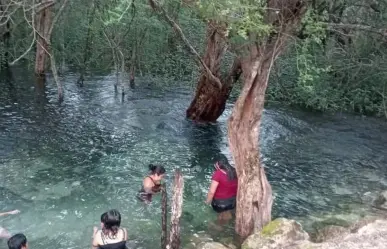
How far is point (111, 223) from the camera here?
Result: 8.04 m

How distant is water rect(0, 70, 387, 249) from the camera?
10828 millimetres

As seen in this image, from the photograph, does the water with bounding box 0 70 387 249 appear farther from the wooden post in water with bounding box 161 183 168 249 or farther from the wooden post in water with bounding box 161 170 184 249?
the wooden post in water with bounding box 161 170 184 249

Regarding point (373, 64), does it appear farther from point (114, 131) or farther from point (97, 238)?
point (97, 238)

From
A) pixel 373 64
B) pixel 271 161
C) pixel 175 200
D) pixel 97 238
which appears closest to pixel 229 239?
pixel 175 200

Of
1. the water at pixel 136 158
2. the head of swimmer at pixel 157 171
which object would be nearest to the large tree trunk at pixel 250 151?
the water at pixel 136 158

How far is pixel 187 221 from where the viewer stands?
1073 centimetres

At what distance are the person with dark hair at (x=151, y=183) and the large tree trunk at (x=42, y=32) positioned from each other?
371 inches

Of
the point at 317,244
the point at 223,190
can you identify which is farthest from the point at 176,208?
the point at 317,244

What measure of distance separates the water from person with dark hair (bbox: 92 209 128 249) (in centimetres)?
144

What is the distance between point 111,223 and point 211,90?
9079 millimetres

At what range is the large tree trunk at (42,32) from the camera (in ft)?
65.6

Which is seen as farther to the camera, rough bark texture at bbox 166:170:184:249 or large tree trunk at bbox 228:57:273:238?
large tree trunk at bbox 228:57:273:238

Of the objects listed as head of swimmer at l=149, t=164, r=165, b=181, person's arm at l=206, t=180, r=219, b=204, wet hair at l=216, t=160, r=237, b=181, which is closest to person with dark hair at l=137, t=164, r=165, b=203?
head of swimmer at l=149, t=164, r=165, b=181

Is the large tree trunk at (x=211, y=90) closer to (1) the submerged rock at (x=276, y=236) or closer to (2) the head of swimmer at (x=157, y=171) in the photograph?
(2) the head of swimmer at (x=157, y=171)
